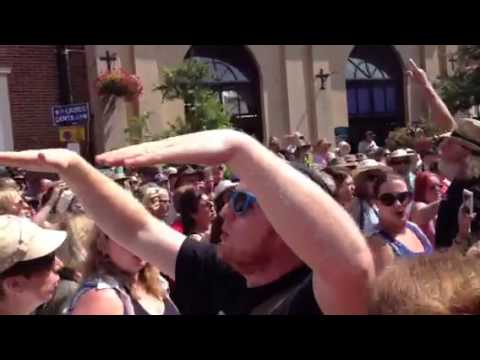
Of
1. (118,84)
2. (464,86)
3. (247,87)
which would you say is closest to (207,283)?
(118,84)

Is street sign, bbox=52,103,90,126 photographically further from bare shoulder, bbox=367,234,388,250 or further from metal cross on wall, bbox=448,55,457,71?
metal cross on wall, bbox=448,55,457,71

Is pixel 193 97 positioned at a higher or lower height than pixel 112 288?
higher

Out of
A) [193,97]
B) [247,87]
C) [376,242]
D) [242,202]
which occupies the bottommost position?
[376,242]

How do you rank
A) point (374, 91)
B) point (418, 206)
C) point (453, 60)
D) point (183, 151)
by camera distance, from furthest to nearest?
point (374, 91)
point (453, 60)
point (418, 206)
point (183, 151)

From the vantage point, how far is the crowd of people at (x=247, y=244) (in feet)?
Result: 4.97

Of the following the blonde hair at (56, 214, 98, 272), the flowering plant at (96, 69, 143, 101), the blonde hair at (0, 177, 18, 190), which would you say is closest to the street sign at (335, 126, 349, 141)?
the flowering plant at (96, 69, 143, 101)

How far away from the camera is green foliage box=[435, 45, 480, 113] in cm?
1505

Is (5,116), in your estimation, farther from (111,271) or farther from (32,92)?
(111,271)

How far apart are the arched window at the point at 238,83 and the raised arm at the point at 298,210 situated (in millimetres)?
15295

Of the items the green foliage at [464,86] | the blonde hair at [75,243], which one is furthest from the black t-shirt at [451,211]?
the green foliage at [464,86]

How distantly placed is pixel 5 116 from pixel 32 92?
790 mm

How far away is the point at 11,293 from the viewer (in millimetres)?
2492

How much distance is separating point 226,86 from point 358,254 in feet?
52.2

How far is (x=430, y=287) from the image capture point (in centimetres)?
139
